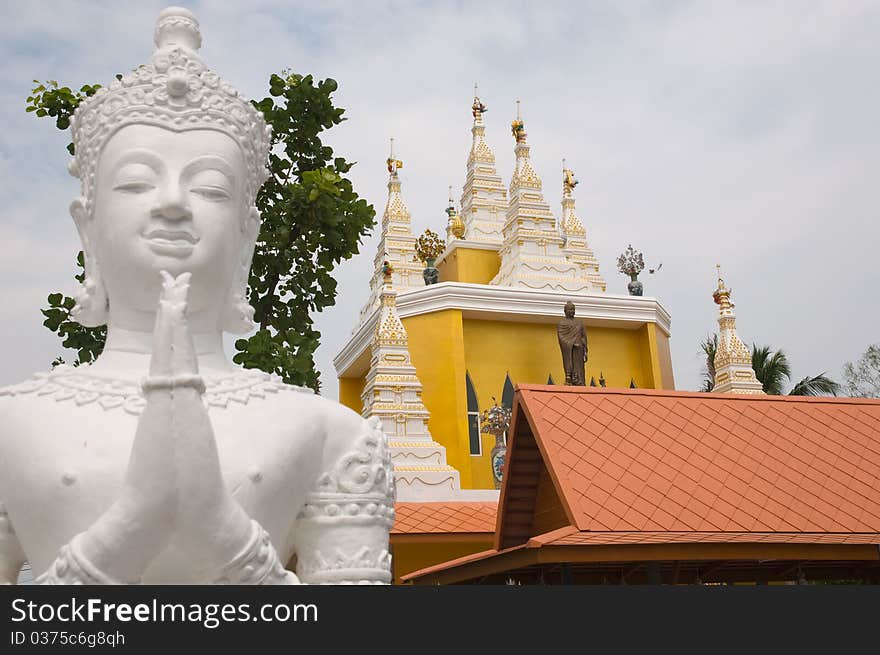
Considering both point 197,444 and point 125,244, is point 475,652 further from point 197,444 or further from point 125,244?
point 125,244

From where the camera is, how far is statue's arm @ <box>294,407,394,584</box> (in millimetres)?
2662

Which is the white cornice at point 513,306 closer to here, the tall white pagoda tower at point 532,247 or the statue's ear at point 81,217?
the tall white pagoda tower at point 532,247

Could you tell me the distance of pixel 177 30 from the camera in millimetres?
3168

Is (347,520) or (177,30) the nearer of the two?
(347,520)

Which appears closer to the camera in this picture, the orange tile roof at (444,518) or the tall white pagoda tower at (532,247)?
the orange tile roof at (444,518)

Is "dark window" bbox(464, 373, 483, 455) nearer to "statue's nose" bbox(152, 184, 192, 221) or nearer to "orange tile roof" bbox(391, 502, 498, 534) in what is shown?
"orange tile roof" bbox(391, 502, 498, 534)

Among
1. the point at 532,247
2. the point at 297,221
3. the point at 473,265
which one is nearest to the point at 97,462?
the point at 297,221

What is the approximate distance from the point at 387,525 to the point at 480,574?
6990mm

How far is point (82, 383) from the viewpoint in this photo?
2684 millimetres

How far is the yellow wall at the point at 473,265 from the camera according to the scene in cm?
2028

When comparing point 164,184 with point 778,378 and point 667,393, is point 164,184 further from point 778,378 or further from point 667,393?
point 778,378

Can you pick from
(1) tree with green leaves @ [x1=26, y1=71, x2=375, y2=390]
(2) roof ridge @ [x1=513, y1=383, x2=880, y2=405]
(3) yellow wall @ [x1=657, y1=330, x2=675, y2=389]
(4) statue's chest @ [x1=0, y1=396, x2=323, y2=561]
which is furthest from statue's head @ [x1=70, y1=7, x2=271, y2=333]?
(3) yellow wall @ [x1=657, y1=330, x2=675, y2=389]

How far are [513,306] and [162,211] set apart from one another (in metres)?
15.0

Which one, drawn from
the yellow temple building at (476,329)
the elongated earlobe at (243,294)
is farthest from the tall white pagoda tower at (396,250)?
the elongated earlobe at (243,294)
